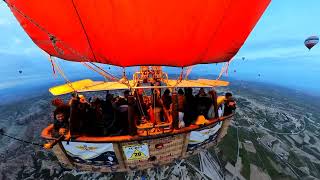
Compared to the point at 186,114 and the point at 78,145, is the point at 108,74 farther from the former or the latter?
the point at 186,114

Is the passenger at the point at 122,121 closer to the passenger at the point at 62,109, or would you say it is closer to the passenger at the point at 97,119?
the passenger at the point at 97,119

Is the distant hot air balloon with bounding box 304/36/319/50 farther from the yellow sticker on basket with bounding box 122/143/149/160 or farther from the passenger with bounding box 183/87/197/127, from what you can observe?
the yellow sticker on basket with bounding box 122/143/149/160

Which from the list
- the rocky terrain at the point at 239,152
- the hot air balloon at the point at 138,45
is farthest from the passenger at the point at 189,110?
the rocky terrain at the point at 239,152

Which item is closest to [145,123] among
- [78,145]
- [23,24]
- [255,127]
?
[78,145]

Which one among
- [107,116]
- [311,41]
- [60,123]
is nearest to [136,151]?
[107,116]

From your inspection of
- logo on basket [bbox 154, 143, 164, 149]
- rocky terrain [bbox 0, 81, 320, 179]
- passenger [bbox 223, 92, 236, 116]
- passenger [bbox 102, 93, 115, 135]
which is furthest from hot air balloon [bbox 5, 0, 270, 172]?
rocky terrain [bbox 0, 81, 320, 179]

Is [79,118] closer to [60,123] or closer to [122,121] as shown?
[60,123]
